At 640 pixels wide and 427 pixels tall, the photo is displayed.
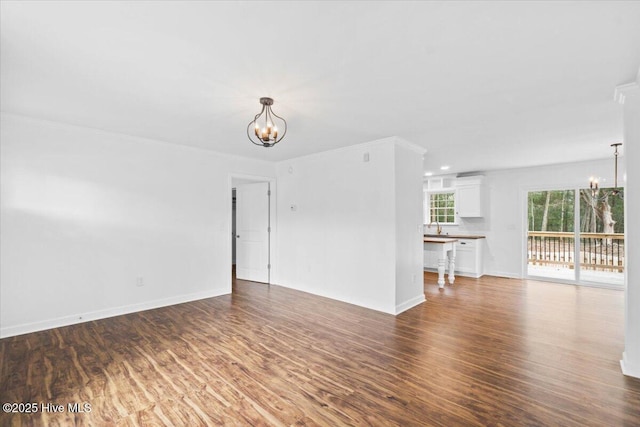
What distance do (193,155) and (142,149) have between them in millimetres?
735

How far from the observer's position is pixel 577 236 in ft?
19.7

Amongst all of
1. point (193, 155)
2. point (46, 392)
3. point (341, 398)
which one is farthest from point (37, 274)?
point (341, 398)

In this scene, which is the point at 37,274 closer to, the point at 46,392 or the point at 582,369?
the point at 46,392

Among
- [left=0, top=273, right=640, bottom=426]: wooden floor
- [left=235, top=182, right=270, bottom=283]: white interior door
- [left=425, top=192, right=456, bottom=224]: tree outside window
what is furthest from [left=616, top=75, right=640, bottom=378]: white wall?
[left=235, top=182, right=270, bottom=283]: white interior door

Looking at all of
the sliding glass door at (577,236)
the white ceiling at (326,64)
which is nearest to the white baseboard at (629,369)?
the white ceiling at (326,64)

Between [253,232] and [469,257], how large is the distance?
4.87 m

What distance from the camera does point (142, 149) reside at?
434 cm

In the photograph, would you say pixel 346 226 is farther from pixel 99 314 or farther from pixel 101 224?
pixel 99 314

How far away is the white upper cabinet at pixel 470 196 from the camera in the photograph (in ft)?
22.7

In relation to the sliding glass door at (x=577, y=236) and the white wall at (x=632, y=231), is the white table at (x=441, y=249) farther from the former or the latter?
the white wall at (x=632, y=231)

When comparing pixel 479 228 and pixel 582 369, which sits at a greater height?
pixel 479 228

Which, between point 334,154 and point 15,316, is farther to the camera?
point 334,154

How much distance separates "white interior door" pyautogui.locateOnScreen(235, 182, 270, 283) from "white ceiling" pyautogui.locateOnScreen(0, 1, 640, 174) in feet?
7.83

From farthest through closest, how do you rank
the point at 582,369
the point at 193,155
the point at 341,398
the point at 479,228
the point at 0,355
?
the point at 479,228 < the point at 193,155 < the point at 0,355 < the point at 582,369 < the point at 341,398
